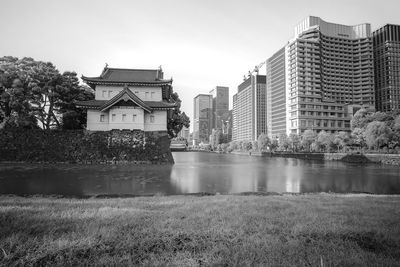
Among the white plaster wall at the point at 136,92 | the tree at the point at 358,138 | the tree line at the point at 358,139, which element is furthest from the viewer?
the tree at the point at 358,138

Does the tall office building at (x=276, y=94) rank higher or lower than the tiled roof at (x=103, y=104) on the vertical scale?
higher

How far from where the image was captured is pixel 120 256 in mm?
3314

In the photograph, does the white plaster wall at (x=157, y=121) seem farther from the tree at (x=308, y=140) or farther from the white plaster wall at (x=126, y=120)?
the tree at (x=308, y=140)

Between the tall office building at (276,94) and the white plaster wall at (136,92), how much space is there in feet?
307

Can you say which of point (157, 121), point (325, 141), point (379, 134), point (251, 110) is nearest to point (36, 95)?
point (157, 121)

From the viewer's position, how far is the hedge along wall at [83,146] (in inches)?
1042

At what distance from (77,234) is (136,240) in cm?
112

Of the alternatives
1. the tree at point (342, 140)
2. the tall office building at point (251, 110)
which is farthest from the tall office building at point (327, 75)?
the tall office building at point (251, 110)

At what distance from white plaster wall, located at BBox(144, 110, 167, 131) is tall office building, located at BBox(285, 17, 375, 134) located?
79.5m

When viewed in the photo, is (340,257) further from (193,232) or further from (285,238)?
(193,232)

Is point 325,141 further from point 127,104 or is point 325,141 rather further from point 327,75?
point 327,75

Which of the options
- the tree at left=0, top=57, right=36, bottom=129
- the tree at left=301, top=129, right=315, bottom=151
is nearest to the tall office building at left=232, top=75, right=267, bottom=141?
the tree at left=301, top=129, right=315, bottom=151

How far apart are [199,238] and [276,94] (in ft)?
437

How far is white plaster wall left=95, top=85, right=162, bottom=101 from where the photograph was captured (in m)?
34.2
